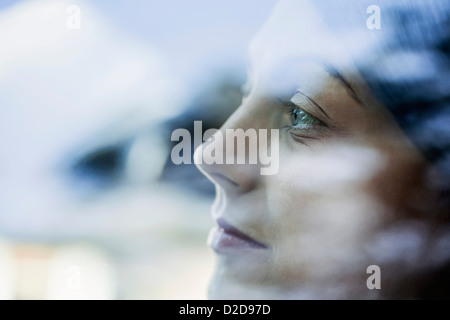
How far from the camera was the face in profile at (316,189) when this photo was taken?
766 mm

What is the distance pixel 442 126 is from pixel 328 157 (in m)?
0.19

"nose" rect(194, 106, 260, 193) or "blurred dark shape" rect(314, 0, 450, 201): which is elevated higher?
"blurred dark shape" rect(314, 0, 450, 201)

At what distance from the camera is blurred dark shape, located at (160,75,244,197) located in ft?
2.71

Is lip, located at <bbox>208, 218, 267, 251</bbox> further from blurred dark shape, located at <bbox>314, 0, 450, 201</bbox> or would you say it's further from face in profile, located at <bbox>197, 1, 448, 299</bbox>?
blurred dark shape, located at <bbox>314, 0, 450, 201</bbox>

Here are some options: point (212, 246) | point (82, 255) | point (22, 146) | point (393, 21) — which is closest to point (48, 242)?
point (82, 255)

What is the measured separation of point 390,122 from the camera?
2.47 ft

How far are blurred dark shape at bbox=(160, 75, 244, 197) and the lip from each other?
2.2 inches

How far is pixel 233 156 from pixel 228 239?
0.13 meters

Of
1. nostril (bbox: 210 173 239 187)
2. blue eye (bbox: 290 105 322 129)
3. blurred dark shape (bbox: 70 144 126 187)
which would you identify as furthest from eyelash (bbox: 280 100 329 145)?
blurred dark shape (bbox: 70 144 126 187)

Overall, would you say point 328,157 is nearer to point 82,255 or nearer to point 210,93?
point 210,93

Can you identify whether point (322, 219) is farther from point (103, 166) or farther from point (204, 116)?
point (103, 166)

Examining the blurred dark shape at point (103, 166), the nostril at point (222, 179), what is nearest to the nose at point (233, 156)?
the nostril at point (222, 179)

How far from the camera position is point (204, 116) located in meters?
0.83

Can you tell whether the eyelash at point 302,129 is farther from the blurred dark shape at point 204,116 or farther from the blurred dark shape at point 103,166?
the blurred dark shape at point 103,166
